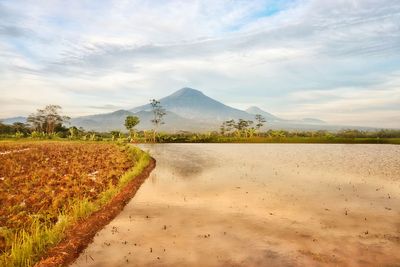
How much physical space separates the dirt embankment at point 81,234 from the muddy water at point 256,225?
24 centimetres

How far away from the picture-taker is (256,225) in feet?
34.4

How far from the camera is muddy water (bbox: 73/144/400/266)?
26.3ft

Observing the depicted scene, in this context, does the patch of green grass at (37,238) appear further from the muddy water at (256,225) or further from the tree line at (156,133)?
the tree line at (156,133)

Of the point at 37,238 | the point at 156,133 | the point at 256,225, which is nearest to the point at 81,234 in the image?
the point at 37,238

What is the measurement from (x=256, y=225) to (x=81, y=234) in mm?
4916

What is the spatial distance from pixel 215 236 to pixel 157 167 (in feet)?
53.9

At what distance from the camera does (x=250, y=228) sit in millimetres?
10203

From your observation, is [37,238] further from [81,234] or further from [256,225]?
[256,225]

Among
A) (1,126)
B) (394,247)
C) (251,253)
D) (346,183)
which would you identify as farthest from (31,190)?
(1,126)

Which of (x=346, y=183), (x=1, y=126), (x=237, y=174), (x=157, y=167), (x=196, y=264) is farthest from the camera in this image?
(x=1, y=126)

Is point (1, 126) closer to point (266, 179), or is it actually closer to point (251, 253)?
point (266, 179)

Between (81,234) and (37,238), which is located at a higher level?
(37,238)

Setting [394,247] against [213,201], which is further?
[213,201]

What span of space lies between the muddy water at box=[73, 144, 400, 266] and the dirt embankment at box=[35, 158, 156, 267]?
244mm
